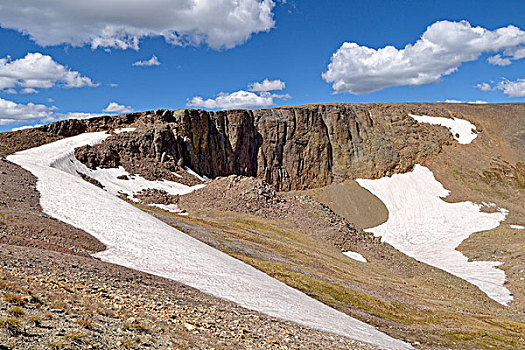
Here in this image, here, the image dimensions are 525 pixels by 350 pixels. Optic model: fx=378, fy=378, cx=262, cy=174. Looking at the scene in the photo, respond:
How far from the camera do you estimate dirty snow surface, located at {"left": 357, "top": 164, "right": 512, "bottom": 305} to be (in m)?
47.4

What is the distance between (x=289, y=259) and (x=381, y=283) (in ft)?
27.3

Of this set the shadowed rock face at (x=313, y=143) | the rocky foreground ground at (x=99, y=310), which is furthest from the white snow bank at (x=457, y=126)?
the rocky foreground ground at (x=99, y=310)

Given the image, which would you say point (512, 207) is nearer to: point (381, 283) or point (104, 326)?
point (381, 283)

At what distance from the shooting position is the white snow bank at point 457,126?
285 feet

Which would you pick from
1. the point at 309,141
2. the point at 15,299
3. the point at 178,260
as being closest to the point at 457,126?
the point at 309,141

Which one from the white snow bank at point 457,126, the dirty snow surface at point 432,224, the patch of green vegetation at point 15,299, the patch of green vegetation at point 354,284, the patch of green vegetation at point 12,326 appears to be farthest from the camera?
the white snow bank at point 457,126

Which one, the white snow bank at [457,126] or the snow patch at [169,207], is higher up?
the white snow bank at [457,126]

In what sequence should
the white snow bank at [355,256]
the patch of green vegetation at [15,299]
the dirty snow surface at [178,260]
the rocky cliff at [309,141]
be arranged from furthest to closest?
the rocky cliff at [309,141] < the white snow bank at [355,256] < the dirty snow surface at [178,260] < the patch of green vegetation at [15,299]

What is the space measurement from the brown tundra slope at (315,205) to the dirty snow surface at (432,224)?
2022mm

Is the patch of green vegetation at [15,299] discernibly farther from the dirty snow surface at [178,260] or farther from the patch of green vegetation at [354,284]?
the patch of green vegetation at [354,284]

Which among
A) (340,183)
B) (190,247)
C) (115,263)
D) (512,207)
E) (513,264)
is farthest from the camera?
(340,183)

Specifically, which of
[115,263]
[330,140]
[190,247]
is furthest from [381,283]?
[330,140]

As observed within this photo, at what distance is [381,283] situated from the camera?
33.1 metres

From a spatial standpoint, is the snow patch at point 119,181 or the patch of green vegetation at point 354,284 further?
the snow patch at point 119,181
